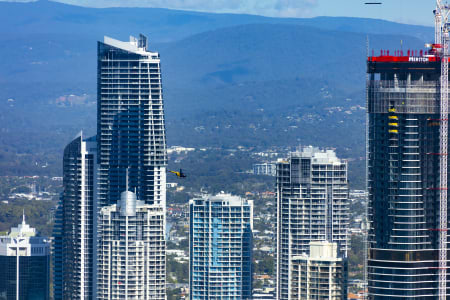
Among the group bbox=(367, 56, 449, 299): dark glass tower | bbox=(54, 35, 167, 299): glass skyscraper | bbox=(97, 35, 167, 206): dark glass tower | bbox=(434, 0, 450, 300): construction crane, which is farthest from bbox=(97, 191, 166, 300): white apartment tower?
bbox=(434, 0, 450, 300): construction crane

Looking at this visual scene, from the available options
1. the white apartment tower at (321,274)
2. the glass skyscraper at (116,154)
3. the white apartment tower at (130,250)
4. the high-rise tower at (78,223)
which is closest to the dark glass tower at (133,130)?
the glass skyscraper at (116,154)

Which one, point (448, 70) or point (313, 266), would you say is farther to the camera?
point (313, 266)

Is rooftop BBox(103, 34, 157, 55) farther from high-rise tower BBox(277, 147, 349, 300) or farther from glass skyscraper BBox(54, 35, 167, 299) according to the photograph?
high-rise tower BBox(277, 147, 349, 300)

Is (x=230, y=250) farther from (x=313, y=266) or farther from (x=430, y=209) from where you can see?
(x=430, y=209)

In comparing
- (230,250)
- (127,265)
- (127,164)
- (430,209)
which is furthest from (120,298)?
(430,209)

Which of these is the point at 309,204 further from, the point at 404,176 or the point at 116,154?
the point at 404,176

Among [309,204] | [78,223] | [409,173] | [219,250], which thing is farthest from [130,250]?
[409,173]
